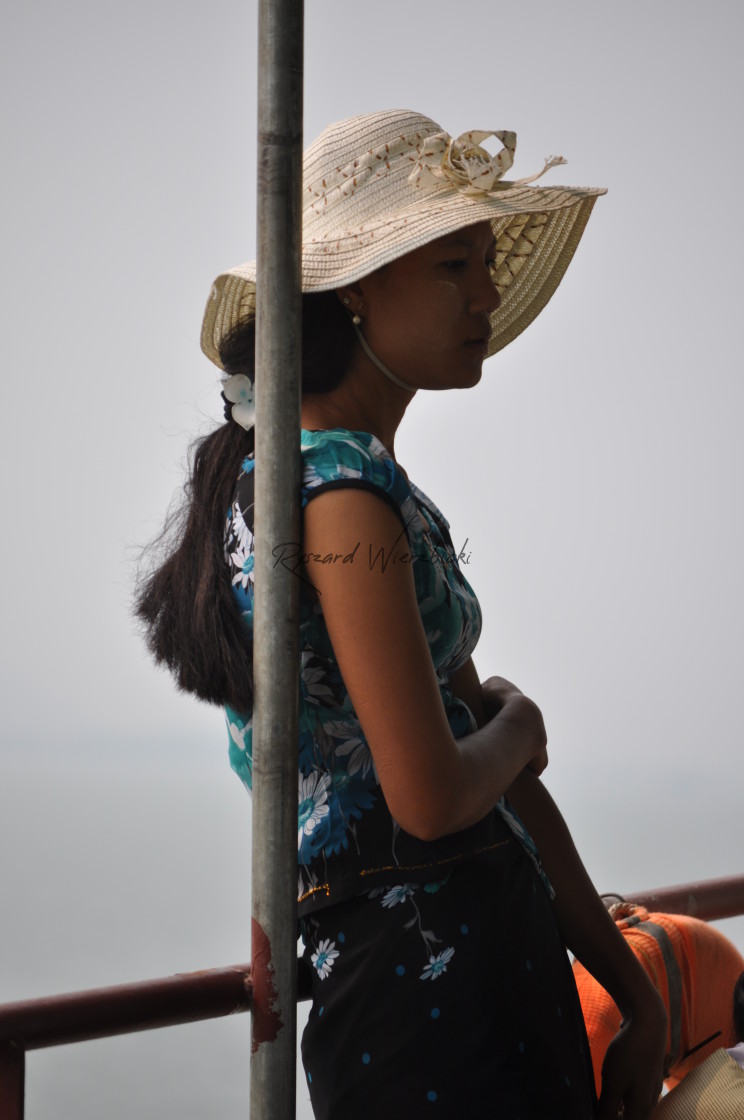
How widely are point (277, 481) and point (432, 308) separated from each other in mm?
271

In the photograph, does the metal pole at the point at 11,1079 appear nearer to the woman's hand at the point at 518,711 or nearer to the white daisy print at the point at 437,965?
the white daisy print at the point at 437,965

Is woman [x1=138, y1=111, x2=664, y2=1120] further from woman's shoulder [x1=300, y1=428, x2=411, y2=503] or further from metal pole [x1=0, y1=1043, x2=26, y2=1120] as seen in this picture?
metal pole [x1=0, y1=1043, x2=26, y2=1120]

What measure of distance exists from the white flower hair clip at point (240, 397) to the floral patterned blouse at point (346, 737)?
7 cm

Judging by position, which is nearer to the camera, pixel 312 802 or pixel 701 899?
pixel 312 802

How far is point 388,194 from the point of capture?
41.6 inches

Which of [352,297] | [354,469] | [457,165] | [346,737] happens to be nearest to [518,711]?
[346,737]

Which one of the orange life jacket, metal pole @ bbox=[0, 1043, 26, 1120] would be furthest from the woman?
metal pole @ bbox=[0, 1043, 26, 1120]

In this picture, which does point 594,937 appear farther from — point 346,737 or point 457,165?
point 457,165

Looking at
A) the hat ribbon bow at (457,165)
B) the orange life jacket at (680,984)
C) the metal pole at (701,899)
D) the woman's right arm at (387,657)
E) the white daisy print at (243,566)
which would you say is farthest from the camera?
the metal pole at (701,899)

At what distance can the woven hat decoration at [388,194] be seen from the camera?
100 centimetres

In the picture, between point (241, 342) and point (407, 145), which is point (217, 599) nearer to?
point (241, 342)

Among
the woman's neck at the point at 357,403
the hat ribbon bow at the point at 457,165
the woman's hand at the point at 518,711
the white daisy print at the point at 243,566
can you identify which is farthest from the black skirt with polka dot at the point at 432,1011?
the hat ribbon bow at the point at 457,165

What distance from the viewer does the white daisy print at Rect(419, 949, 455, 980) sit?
0.90m

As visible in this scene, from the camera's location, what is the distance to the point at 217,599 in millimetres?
941
